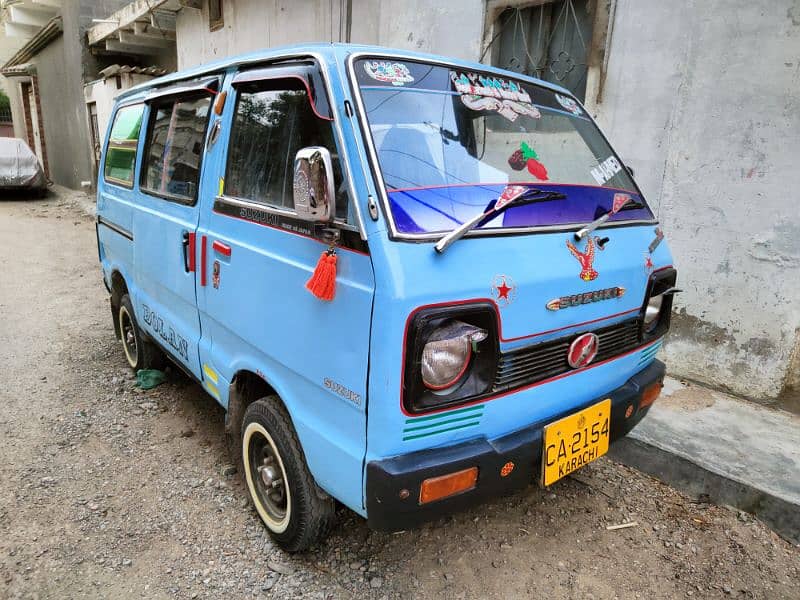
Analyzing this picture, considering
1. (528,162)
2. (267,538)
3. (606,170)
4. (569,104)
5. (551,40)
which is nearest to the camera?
(528,162)

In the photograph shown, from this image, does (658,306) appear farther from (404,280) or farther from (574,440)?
(404,280)

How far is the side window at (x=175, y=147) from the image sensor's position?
109 inches

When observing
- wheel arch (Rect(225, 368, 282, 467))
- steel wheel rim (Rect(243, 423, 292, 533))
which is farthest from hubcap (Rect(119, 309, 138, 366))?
steel wheel rim (Rect(243, 423, 292, 533))

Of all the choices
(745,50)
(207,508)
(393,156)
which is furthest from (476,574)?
(745,50)

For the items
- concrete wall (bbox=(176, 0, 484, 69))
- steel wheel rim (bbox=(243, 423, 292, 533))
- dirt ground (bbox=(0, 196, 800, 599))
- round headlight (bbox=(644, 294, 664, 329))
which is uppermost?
concrete wall (bbox=(176, 0, 484, 69))

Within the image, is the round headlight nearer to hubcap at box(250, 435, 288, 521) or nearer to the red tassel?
the red tassel

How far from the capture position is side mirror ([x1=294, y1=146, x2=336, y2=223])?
65.8 inches

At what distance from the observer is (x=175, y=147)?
3.04 m

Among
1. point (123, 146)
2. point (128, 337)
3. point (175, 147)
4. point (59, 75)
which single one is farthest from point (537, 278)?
point (59, 75)

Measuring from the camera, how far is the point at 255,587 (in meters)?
2.23

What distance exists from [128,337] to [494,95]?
10.7 feet

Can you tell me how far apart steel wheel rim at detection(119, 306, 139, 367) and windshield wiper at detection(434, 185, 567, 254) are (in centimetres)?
310

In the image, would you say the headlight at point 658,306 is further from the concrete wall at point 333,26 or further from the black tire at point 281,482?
the concrete wall at point 333,26

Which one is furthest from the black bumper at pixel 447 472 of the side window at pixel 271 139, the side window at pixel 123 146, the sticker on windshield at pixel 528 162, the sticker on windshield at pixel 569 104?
the side window at pixel 123 146
